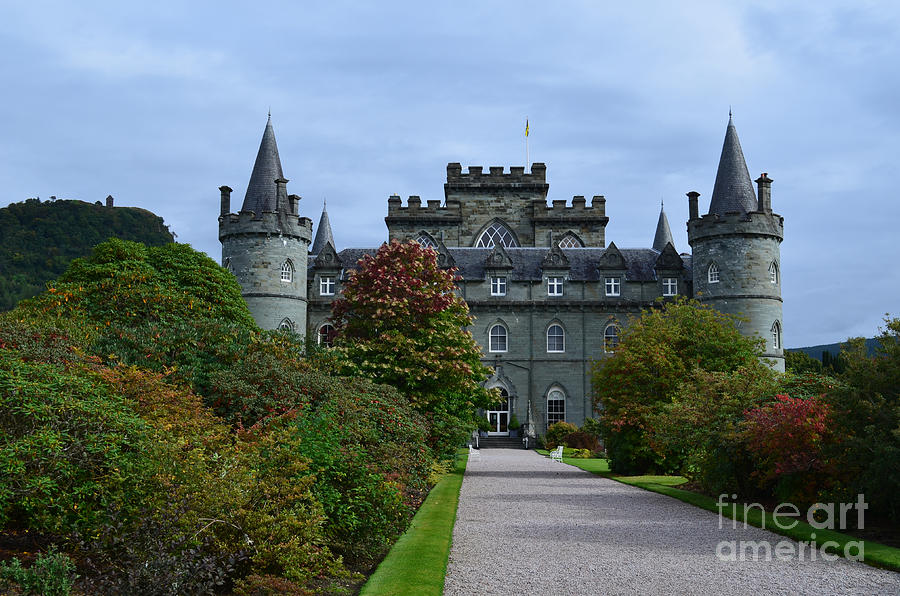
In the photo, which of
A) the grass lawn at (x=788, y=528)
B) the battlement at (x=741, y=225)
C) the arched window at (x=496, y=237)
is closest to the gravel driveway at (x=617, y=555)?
the grass lawn at (x=788, y=528)

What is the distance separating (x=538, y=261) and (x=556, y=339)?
4851 mm

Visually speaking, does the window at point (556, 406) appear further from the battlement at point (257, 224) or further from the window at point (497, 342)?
the battlement at point (257, 224)

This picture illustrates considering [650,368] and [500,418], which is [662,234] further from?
[650,368]

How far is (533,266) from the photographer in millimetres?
49531

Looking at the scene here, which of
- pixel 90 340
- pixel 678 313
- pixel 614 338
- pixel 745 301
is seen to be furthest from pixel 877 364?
pixel 614 338

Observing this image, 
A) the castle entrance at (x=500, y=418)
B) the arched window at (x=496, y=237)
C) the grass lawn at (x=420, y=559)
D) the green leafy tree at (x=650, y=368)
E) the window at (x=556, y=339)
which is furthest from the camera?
the arched window at (x=496, y=237)

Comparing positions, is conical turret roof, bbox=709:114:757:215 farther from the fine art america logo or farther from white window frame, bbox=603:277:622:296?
the fine art america logo

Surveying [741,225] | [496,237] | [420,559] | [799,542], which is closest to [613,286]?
[741,225]

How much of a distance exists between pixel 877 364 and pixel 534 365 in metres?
35.1

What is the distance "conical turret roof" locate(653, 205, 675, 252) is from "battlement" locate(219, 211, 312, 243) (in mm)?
28352

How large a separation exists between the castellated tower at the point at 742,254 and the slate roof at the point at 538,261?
4.29 metres

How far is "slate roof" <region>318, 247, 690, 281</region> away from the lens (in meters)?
49.0

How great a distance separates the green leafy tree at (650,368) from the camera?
84.2 ft

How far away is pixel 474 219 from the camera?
54.9m
